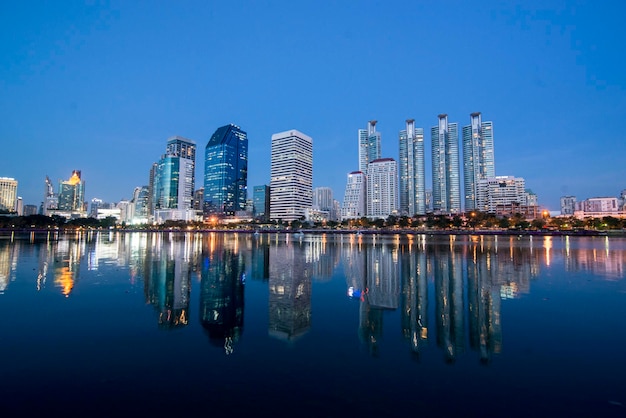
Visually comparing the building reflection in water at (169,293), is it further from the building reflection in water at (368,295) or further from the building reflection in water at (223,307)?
the building reflection in water at (223,307)

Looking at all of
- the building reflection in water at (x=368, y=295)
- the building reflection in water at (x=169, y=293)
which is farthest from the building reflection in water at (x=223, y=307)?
the building reflection in water at (x=169, y=293)

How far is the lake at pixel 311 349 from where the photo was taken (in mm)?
6922

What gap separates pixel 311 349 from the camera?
1012cm

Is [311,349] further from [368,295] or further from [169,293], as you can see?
[169,293]

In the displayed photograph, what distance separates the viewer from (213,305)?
15195 millimetres

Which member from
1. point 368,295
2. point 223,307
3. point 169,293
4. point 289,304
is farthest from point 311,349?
point 169,293

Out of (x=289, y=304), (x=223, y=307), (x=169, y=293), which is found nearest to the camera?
(x=223, y=307)

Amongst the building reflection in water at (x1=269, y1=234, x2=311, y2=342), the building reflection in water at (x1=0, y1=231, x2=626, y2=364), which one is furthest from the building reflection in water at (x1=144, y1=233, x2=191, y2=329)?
the building reflection in water at (x1=269, y1=234, x2=311, y2=342)

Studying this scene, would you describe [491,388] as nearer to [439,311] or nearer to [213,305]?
[439,311]

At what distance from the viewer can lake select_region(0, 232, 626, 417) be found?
6.92 meters

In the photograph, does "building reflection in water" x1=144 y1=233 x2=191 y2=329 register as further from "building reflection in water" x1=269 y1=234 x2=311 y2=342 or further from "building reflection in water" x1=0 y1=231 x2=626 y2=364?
"building reflection in water" x1=269 y1=234 x2=311 y2=342

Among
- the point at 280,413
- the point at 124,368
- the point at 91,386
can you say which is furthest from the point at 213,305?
the point at 280,413

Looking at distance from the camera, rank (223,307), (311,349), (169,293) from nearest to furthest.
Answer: (311,349)
(223,307)
(169,293)

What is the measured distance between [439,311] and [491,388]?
22.0 feet
